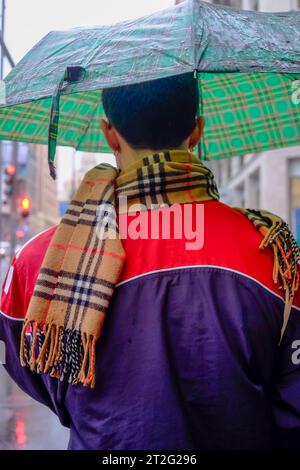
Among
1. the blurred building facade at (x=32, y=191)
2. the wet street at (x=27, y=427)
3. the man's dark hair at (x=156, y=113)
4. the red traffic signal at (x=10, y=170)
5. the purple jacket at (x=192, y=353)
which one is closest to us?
the purple jacket at (x=192, y=353)

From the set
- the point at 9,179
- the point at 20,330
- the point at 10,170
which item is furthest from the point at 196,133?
the point at 9,179

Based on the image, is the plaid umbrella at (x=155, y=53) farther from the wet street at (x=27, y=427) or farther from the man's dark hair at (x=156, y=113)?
the wet street at (x=27, y=427)

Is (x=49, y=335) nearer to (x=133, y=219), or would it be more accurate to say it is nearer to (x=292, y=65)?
(x=133, y=219)

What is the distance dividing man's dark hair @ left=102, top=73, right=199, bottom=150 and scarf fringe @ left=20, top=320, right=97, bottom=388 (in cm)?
56

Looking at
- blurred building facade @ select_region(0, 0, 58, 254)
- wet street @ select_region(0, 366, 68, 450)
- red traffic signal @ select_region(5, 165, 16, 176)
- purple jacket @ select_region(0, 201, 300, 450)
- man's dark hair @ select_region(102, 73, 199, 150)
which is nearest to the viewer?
purple jacket @ select_region(0, 201, 300, 450)

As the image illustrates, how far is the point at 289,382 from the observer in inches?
63.6

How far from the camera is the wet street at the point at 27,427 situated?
5.23 metres

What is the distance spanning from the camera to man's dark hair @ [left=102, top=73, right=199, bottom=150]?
167cm

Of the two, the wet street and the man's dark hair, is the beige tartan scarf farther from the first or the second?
the wet street

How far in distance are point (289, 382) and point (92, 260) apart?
0.62 metres

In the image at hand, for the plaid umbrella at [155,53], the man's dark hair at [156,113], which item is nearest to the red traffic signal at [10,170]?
the plaid umbrella at [155,53]

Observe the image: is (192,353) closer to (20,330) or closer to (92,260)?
(92,260)

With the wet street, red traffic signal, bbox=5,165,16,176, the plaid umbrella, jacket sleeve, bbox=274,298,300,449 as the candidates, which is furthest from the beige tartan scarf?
red traffic signal, bbox=5,165,16,176

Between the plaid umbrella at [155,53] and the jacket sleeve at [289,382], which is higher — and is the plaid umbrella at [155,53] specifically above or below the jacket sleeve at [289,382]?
above
